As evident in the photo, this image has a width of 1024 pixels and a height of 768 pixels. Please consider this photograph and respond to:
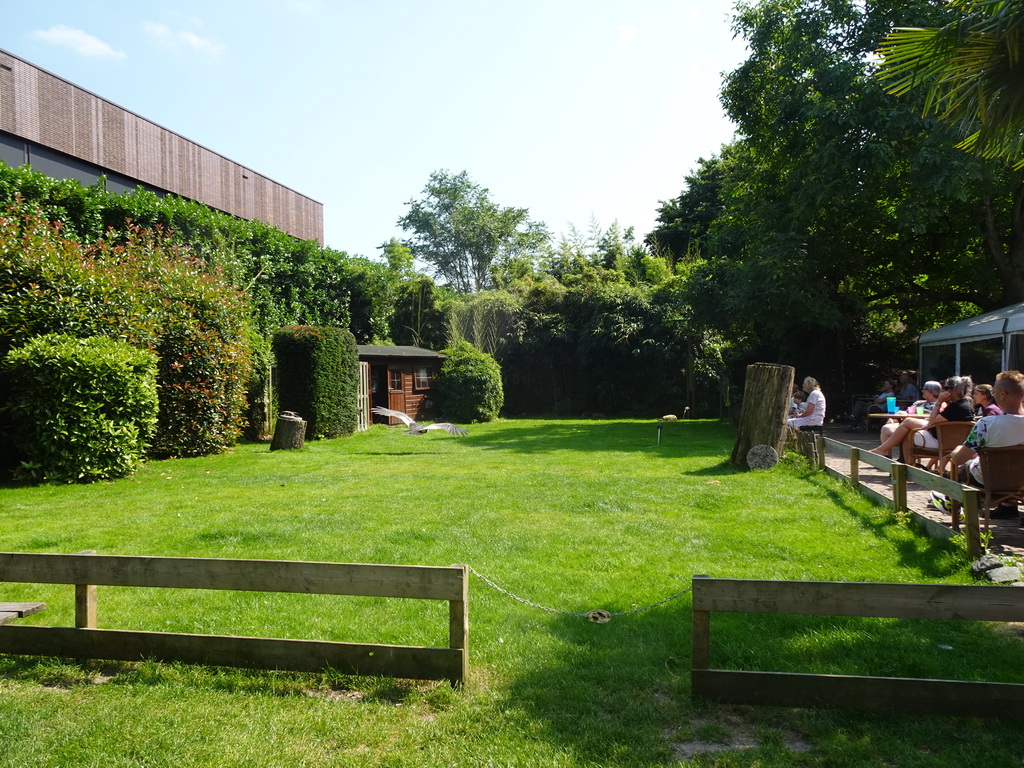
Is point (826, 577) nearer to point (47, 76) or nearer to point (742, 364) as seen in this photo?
point (742, 364)

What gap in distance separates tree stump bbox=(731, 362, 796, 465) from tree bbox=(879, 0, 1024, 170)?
6.21 metres

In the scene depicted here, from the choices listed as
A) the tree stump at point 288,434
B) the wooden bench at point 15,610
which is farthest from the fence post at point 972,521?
the tree stump at point 288,434

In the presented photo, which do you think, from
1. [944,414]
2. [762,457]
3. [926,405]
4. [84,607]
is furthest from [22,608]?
[926,405]

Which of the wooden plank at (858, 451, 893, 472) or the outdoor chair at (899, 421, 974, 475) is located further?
Result: the outdoor chair at (899, 421, 974, 475)

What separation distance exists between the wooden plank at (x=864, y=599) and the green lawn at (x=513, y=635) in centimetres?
44

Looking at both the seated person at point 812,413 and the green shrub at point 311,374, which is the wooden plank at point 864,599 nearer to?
the seated person at point 812,413

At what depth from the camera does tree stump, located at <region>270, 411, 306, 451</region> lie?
46.0 feet

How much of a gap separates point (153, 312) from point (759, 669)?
37.8 ft

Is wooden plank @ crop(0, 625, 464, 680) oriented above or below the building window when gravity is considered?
below

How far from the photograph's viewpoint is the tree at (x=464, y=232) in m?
55.2

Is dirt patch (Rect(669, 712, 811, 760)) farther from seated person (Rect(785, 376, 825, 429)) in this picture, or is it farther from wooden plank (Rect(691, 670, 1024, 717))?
seated person (Rect(785, 376, 825, 429))

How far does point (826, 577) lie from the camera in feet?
16.8

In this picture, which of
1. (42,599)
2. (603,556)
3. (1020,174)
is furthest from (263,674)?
(1020,174)

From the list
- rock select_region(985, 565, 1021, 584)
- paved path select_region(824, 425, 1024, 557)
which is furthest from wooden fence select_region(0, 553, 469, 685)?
paved path select_region(824, 425, 1024, 557)
